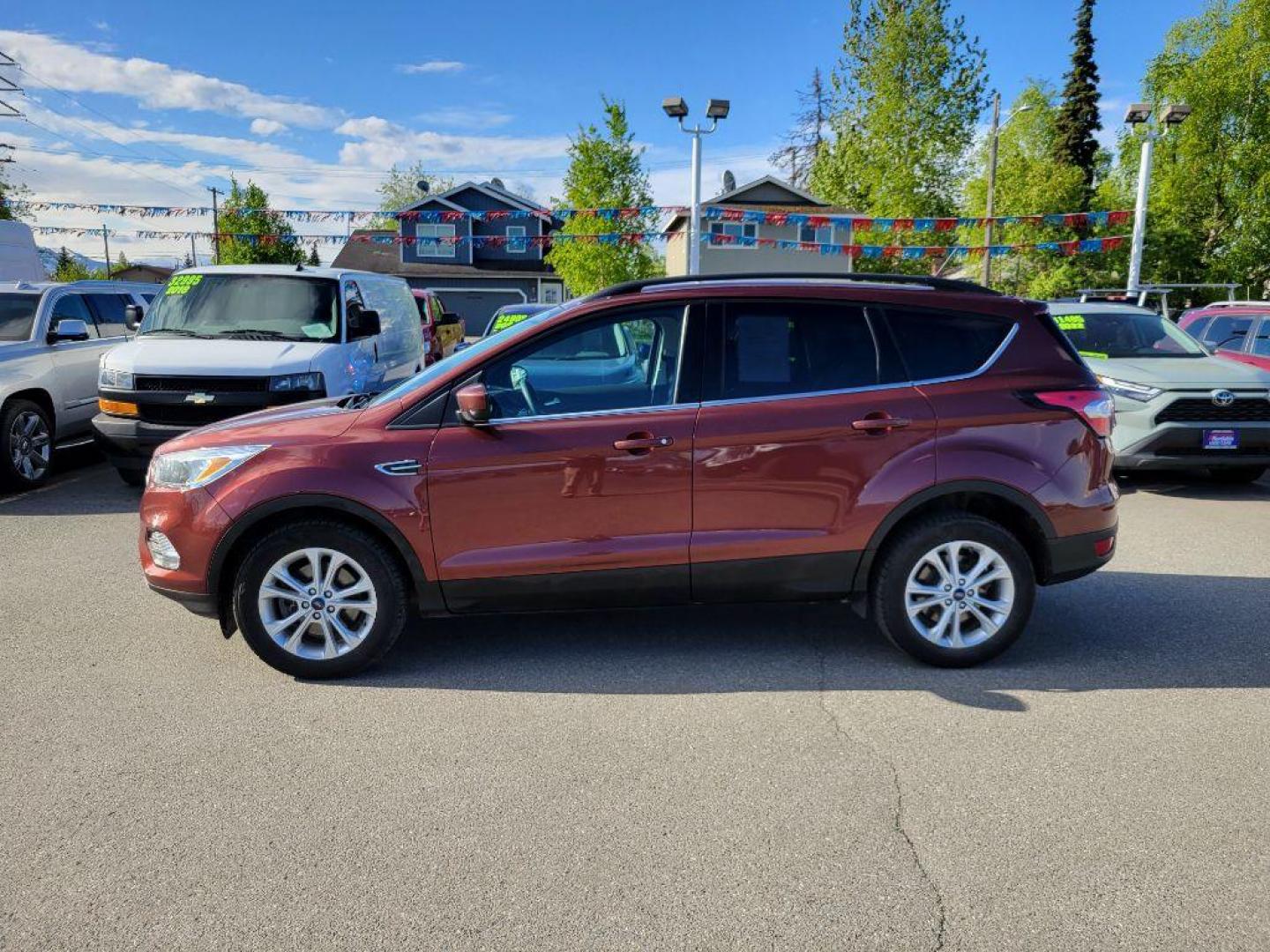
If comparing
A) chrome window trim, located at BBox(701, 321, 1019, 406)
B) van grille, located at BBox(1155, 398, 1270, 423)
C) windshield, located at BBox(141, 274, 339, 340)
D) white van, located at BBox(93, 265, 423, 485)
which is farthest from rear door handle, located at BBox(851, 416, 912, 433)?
windshield, located at BBox(141, 274, 339, 340)

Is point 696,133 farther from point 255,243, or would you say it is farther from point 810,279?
point 255,243

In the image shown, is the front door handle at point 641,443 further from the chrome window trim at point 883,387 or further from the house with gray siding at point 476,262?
the house with gray siding at point 476,262

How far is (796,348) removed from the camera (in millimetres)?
4211

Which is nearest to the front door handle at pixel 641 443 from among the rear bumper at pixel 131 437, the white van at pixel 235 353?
the white van at pixel 235 353

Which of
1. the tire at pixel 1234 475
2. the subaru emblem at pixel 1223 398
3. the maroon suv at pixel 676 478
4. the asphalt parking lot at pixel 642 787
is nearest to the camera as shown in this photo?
the asphalt parking lot at pixel 642 787

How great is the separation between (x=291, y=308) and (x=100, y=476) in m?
3.09

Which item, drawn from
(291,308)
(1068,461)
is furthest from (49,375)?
(1068,461)

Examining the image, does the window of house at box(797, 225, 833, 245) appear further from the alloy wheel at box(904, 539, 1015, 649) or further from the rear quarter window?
the alloy wheel at box(904, 539, 1015, 649)

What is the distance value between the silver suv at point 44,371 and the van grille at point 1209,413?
33.6ft

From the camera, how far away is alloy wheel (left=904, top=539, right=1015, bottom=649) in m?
4.19

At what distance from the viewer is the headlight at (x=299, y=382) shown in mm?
7367

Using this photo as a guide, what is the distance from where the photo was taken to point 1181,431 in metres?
8.15

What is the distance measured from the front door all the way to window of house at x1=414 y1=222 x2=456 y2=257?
147 ft

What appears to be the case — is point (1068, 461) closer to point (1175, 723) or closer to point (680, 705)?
point (1175, 723)
